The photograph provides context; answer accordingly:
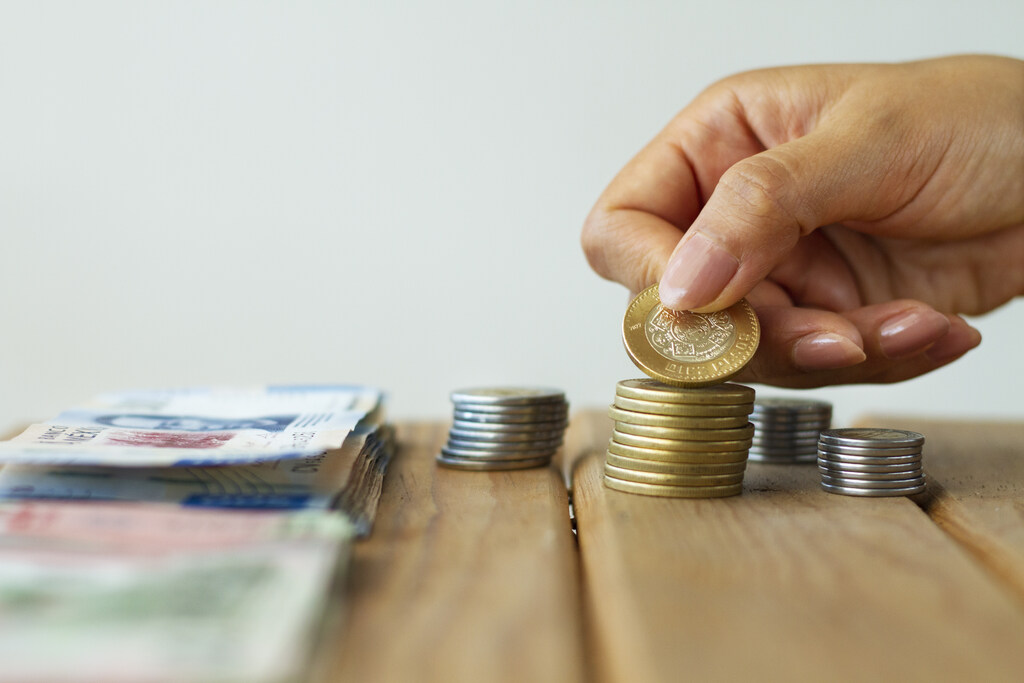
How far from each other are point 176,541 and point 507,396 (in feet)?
1.78

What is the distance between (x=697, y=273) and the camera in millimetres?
1092

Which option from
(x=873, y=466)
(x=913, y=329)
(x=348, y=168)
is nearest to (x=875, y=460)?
(x=873, y=466)

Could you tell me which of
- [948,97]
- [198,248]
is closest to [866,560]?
[948,97]

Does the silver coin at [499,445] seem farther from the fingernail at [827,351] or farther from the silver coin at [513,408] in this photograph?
the fingernail at [827,351]

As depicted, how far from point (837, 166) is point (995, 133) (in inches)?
12.8

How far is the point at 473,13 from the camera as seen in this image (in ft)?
12.1

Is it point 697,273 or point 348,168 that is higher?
point 697,273

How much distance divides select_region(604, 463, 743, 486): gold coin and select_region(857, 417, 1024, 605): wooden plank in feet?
0.68

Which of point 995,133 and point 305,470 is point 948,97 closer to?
point 995,133

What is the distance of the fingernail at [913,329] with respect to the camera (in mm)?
1309

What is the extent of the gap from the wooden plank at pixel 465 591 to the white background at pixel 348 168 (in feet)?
9.10

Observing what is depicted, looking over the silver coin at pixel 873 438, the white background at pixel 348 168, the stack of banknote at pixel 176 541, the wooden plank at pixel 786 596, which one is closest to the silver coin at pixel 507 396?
the stack of banknote at pixel 176 541

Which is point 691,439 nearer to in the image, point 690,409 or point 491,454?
point 690,409

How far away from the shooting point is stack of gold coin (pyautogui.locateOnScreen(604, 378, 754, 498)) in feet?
3.26
